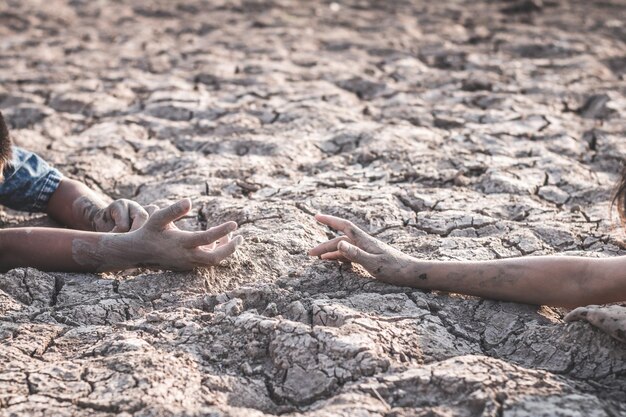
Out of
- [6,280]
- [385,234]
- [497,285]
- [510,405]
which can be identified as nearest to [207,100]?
[385,234]

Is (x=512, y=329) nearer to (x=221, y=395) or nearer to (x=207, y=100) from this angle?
(x=221, y=395)

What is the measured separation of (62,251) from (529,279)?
1.41 m

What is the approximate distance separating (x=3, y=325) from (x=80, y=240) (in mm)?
376

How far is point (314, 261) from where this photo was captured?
2.23 metres

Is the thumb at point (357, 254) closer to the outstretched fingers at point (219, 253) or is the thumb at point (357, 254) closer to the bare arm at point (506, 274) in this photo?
the bare arm at point (506, 274)

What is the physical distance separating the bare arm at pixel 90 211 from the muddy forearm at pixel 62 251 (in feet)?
0.41

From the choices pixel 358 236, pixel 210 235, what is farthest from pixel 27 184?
pixel 358 236

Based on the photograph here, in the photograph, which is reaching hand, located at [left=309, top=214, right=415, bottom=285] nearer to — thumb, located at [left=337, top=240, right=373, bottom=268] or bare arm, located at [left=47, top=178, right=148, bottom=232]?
thumb, located at [left=337, top=240, right=373, bottom=268]

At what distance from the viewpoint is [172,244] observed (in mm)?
2061

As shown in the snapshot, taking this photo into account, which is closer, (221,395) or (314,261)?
(221,395)

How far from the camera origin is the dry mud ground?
5.47 ft

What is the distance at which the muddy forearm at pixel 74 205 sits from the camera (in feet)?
8.13

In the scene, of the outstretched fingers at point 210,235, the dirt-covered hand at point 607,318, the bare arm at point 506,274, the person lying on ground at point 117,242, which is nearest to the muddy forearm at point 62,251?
the person lying on ground at point 117,242

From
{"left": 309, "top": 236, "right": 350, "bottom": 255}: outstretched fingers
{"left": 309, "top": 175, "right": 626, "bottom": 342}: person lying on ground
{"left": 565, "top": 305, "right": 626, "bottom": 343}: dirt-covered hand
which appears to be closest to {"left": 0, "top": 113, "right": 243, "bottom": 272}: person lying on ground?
{"left": 309, "top": 236, "right": 350, "bottom": 255}: outstretched fingers
